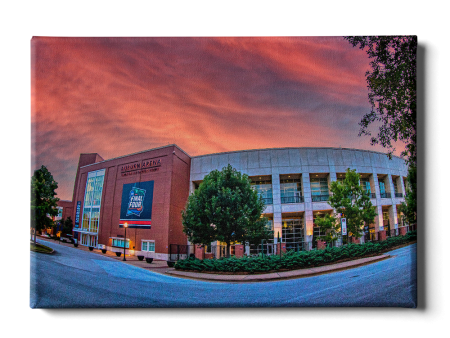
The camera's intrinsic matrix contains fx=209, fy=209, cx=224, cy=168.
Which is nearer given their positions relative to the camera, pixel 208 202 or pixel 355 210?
pixel 355 210

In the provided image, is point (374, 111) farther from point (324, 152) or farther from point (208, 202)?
point (208, 202)

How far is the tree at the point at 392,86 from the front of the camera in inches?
187

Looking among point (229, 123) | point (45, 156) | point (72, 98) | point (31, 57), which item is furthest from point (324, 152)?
point (31, 57)

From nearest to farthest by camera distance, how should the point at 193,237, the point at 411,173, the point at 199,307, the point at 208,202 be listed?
the point at 199,307 → the point at 411,173 → the point at 193,237 → the point at 208,202

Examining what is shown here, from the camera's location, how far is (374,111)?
4824 mm

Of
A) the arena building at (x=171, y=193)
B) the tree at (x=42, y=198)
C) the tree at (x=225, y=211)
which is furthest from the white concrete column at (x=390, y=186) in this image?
the tree at (x=42, y=198)

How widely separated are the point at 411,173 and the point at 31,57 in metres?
8.88

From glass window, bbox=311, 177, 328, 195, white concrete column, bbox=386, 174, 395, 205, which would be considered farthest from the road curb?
glass window, bbox=311, 177, 328, 195

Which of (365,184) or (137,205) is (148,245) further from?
(365,184)

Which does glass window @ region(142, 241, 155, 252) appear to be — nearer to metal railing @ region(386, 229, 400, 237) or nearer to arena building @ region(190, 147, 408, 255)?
arena building @ region(190, 147, 408, 255)

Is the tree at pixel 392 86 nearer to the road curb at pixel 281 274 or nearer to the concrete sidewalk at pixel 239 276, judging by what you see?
the road curb at pixel 281 274

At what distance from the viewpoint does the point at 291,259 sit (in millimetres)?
4887

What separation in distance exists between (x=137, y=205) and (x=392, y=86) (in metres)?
A: 6.57

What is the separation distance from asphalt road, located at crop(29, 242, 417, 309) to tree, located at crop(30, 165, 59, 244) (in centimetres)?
54
